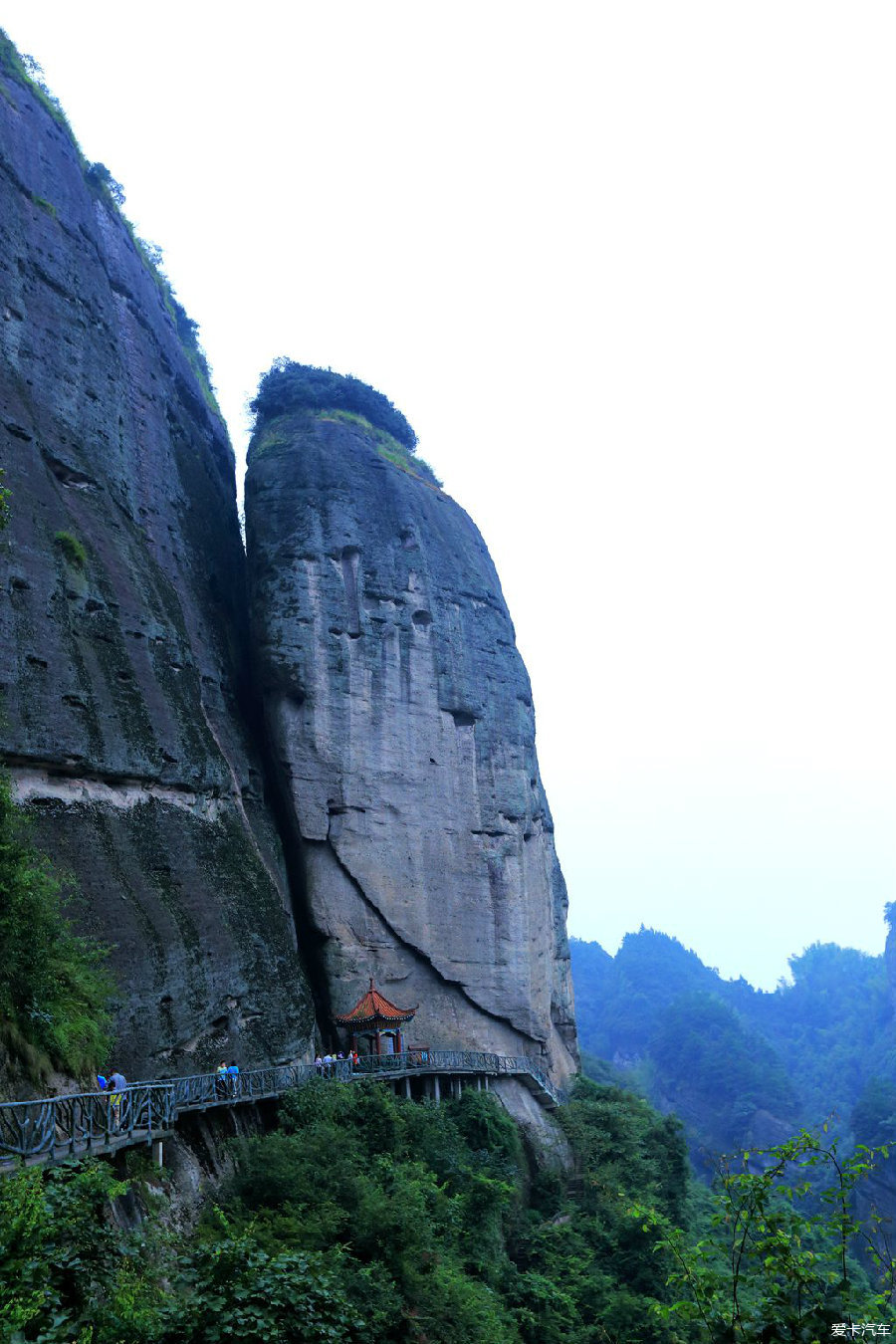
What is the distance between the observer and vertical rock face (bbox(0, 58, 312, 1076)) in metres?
16.5

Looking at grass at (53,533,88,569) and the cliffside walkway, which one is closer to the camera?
the cliffside walkway

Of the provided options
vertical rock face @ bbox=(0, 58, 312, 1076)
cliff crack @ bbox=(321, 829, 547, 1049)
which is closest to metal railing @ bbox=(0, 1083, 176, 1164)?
vertical rock face @ bbox=(0, 58, 312, 1076)

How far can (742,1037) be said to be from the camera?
270ft

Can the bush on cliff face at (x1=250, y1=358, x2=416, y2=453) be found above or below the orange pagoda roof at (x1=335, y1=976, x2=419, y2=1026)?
above

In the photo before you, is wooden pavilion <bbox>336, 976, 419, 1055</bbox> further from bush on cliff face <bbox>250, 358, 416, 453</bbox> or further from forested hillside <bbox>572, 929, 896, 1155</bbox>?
forested hillside <bbox>572, 929, 896, 1155</bbox>

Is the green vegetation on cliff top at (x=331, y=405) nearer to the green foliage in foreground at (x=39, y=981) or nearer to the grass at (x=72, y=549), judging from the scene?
the grass at (x=72, y=549)

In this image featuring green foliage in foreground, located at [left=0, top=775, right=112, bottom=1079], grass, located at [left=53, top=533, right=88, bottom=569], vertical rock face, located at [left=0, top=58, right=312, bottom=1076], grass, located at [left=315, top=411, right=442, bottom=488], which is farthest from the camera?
grass, located at [left=315, top=411, right=442, bottom=488]

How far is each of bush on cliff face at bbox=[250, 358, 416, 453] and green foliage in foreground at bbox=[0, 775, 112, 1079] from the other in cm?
2271

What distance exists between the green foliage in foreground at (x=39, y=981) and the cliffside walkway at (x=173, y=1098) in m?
0.95

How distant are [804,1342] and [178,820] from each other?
15.9 meters

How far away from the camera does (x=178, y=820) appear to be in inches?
750

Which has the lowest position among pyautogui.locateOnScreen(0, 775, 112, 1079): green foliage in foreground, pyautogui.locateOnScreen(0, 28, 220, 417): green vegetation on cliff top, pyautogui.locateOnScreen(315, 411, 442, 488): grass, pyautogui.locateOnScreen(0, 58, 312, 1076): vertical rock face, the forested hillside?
the forested hillside

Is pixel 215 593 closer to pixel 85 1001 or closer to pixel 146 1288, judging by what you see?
pixel 85 1001

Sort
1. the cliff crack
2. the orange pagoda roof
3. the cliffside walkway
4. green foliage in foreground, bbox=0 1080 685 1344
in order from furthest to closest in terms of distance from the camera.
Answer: the cliff crack < the orange pagoda roof < the cliffside walkway < green foliage in foreground, bbox=0 1080 685 1344
